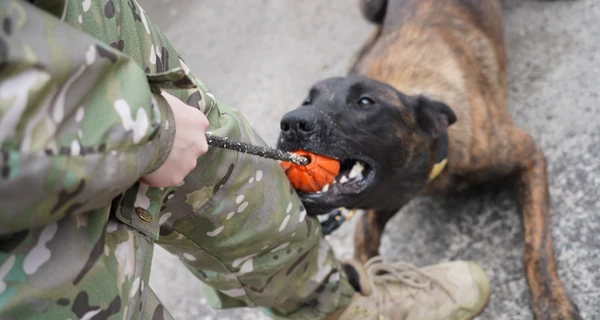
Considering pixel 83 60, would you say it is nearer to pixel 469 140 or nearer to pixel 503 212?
pixel 469 140

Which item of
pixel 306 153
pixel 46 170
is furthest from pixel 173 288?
pixel 46 170

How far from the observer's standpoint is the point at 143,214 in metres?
1.50

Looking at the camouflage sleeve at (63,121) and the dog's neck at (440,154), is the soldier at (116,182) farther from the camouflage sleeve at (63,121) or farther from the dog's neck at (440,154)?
the dog's neck at (440,154)

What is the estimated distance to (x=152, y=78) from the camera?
133cm

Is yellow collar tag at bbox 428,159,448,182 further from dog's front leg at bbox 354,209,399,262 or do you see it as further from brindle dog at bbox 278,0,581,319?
dog's front leg at bbox 354,209,399,262

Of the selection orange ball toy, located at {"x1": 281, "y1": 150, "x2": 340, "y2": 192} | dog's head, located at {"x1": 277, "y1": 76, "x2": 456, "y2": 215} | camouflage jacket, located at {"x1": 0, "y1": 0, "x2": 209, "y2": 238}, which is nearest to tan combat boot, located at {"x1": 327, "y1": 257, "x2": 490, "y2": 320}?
dog's head, located at {"x1": 277, "y1": 76, "x2": 456, "y2": 215}

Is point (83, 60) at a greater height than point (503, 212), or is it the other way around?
point (83, 60)

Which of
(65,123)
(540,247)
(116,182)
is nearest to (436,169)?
(540,247)

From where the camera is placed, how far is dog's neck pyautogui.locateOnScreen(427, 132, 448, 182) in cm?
294

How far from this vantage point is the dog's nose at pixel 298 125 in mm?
2510

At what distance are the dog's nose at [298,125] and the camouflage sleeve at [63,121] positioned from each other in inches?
49.9

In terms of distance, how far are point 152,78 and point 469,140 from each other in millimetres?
2276

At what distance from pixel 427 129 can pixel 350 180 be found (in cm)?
55

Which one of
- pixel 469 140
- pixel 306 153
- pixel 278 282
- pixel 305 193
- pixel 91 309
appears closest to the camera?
pixel 91 309
